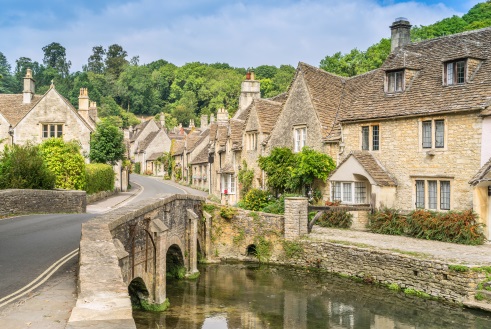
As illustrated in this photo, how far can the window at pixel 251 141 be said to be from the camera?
37.9 meters

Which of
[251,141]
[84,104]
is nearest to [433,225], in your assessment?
[251,141]

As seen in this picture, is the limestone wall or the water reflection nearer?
the water reflection

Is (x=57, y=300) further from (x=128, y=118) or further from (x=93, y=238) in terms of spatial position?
(x=128, y=118)

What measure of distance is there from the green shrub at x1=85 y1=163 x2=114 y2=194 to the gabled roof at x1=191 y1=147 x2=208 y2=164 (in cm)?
1227

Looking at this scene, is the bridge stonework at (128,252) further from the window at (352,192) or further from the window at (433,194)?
the window at (433,194)

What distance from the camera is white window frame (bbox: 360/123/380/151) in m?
28.6

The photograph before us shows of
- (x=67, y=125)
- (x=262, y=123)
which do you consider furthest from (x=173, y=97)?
(x=262, y=123)

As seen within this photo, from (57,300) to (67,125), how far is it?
39254 mm

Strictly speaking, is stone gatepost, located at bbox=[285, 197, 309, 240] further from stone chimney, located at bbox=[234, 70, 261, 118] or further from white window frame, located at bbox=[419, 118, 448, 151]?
stone chimney, located at bbox=[234, 70, 261, 118]

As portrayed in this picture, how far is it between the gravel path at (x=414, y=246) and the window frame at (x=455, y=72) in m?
8.10

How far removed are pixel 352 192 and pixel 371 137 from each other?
128 inches

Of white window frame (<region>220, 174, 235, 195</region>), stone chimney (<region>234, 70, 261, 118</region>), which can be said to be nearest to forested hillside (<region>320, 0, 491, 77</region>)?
stone chimney (<region>234, 70, 261, 118</region>)

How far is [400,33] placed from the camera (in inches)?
1262

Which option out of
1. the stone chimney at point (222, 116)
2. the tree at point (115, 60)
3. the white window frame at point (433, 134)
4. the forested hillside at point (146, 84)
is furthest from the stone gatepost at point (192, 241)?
the tree at point (115, 60)
